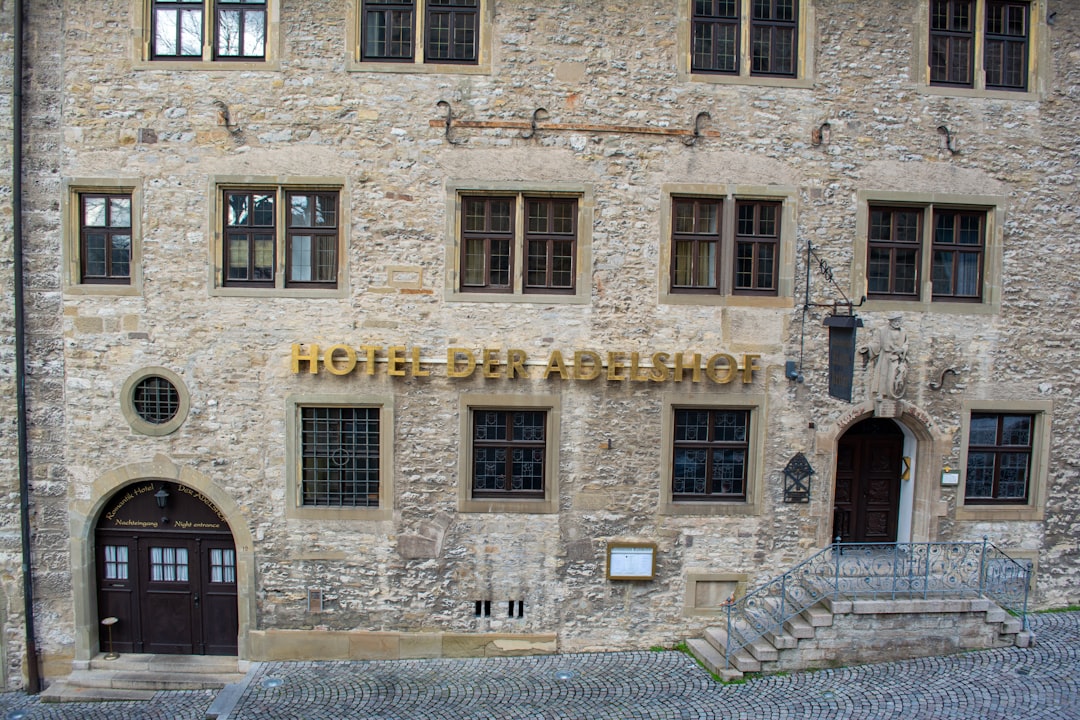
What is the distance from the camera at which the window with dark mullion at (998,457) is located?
34.3 feet

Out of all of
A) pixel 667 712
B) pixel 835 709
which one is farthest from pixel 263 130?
pixel 835 709

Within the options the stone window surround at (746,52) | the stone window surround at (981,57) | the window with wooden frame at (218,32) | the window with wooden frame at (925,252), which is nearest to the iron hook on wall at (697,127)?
the stone window surround at (746,52)

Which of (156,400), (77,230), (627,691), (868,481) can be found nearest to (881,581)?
(868,481)

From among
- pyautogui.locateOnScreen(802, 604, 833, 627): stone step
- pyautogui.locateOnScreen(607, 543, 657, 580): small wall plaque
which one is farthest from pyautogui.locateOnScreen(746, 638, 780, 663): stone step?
pyautogui.locateOnScreen(607, 543, 657, 580): small wall plaque

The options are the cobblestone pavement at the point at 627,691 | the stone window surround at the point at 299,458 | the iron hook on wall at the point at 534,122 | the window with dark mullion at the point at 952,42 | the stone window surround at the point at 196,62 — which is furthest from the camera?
the window with dark mullion at the point at 952,42

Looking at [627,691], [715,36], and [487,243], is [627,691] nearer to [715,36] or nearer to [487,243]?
[487,243]

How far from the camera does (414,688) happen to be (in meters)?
9.12

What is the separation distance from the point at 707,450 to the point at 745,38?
5.76 meters

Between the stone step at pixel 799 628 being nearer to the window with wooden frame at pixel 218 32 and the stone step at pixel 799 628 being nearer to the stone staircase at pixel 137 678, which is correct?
the stone staircase at pixel 137 678

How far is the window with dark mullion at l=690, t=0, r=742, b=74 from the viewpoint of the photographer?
9.93 meters

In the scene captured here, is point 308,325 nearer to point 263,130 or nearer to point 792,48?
point 263,130

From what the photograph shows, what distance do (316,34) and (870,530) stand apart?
35.0ft

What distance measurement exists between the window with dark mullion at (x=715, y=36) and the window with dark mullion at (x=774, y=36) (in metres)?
0.28

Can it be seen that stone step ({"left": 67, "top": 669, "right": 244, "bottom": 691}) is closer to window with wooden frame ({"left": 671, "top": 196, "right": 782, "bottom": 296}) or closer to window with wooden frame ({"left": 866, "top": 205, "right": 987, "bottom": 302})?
window with wooden frame ({"left": 671, "top": 196, "right": 782, "bottom": 296})
